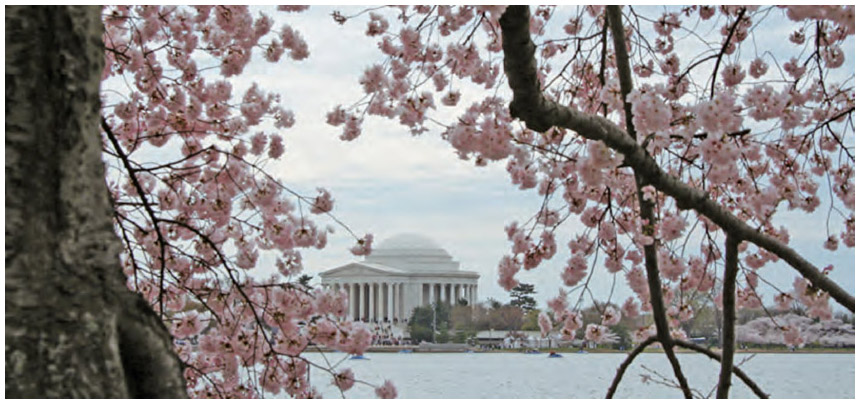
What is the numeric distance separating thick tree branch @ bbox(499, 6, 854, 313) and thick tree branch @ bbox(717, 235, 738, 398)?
0.14 m

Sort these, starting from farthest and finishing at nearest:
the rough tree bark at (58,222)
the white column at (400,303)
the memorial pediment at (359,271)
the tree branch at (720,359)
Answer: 1. the white column at (400,303)
2. the memorial pediment at (359,271)
3. the tree branch at (720,359)
4. the rough tree bark at (58,222)

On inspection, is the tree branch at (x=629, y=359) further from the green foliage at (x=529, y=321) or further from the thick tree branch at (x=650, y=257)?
the green foliage at (x=529, y=321)

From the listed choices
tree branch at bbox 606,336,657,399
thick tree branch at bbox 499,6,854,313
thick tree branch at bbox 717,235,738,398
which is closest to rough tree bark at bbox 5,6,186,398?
thick tree branch at bbox 499,6,854,313

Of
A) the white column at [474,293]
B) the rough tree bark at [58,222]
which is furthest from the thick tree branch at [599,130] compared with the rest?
the white column at [474,293]

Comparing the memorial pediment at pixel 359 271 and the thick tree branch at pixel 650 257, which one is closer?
the thick tree branch at pixel 650 257

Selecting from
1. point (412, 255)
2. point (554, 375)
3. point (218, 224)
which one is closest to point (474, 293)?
point (412, 255)

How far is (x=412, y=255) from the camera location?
200ft

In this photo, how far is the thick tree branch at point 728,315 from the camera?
11.6 feet

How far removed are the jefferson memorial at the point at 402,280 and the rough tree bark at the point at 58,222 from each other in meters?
53.7

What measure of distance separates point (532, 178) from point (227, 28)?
1873mm

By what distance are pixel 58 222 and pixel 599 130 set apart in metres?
1.60

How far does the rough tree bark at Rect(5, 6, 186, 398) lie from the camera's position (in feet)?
6.28

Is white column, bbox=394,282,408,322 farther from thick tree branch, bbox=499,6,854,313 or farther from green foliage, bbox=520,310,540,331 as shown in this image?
thick tree branch, bbox=499,6,854,313

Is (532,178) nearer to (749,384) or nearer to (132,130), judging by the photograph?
(749,384)
